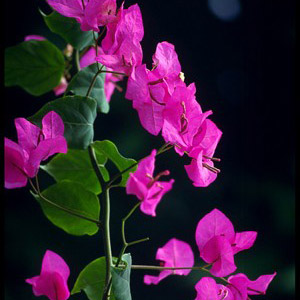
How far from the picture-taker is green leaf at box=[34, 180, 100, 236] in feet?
1.61

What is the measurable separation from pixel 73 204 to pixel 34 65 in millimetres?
188

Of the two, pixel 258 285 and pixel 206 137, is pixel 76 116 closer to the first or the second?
pixel 206 137

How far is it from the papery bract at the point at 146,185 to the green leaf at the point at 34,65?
208mm

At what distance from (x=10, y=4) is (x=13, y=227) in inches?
19.5

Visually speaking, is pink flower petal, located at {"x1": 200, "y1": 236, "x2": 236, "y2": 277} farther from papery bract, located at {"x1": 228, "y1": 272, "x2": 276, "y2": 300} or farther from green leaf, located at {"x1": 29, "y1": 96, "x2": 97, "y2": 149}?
green leaf, located at {"x1": 29, "y1": 96, "x2": 97, "y2": 149}

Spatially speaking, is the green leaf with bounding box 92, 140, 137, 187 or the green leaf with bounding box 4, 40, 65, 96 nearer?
the green leaf with bounding box 92, 140, 137, 187

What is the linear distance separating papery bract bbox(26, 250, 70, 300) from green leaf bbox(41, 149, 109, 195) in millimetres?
104

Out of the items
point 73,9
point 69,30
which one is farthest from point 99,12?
→ point 69,30

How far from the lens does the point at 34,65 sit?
577 millimetres

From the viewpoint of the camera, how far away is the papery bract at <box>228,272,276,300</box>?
43cm

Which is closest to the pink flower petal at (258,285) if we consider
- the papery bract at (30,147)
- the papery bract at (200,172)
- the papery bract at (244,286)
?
the papery bract at (244,286)

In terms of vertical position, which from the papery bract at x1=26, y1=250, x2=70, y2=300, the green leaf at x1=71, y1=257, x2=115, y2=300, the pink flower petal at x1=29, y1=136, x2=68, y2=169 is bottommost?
the green leaf at x1=71, y1=257, x2=115, y2=300

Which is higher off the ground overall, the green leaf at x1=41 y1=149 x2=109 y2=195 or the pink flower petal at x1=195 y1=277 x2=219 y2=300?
the green leaf at x1=41 y1=149 x2=109 y2=195

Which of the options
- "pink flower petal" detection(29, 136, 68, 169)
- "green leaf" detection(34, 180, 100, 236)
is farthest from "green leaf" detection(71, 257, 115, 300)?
"pink flower petal" detection(29, 136, 68, 169)
